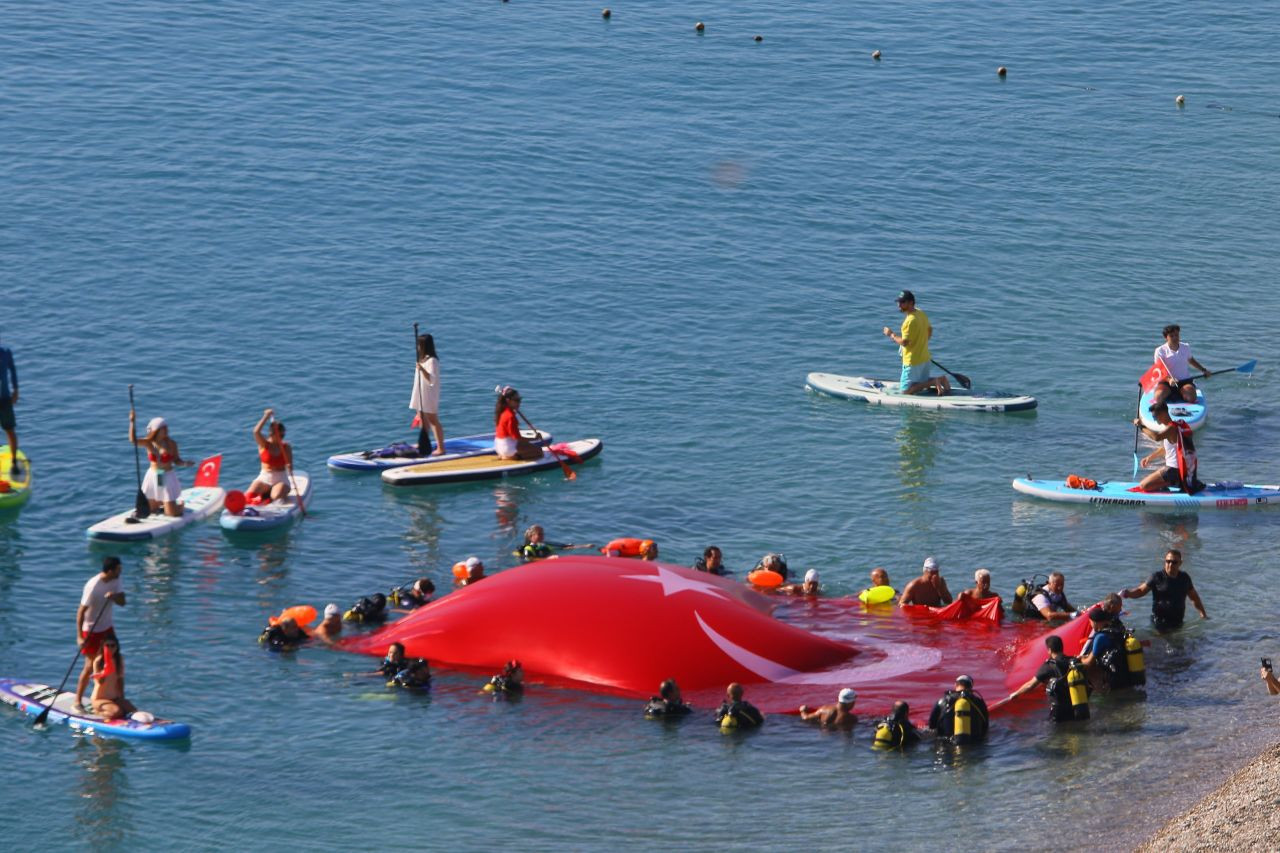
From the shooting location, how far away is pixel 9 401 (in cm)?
3628

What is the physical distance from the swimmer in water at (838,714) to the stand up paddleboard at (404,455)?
1253 cm

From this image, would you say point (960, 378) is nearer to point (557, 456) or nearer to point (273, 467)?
point (557, 456)

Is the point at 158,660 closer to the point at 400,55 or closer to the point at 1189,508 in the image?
the point at 1189,508

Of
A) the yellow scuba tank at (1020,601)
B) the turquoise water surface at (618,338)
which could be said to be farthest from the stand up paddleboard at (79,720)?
the yellow scuba tank at (1020,601)

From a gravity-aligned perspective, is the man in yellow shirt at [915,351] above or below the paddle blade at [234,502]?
above

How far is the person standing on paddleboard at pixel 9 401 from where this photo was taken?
36.0 meters

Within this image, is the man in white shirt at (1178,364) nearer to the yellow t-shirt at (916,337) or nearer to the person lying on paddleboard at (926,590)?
the yellow t-shirt at (916,337)

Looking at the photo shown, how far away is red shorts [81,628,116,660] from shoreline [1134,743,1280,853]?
50.2 ft

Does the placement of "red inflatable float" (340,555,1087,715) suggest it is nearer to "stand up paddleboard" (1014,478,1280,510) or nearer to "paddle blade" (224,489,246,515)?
"paddle blade" (224,489,246,515)

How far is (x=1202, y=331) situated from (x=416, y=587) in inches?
995

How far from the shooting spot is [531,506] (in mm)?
36312

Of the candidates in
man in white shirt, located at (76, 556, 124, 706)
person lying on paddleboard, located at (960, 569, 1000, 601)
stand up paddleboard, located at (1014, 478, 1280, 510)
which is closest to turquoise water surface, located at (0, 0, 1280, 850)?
stand up paddleboard, located at (1014, 478, 1280, 510)

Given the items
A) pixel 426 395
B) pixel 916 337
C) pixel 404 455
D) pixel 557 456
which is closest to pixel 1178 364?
pixel 916 337

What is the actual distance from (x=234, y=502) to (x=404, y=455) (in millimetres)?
4846
